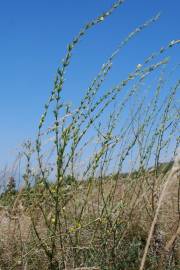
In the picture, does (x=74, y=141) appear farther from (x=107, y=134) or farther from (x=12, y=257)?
(x=12, y=257)

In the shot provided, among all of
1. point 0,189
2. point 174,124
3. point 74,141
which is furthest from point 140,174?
point 0,189

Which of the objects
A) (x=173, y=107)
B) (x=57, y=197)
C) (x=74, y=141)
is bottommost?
(x=57, y=197)

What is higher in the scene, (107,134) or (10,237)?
(107,134)

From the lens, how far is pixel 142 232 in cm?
415

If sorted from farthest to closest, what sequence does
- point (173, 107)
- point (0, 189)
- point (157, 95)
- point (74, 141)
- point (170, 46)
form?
1. point (0, 189)
2. point (157, 95)
3. point (173, 107)
4. point (74, 141)
5. point (170, 46)

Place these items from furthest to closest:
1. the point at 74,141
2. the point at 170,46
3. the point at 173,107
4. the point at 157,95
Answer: the point at 157,95
the point at 173,107
the point at 74,141
the point at 170,46

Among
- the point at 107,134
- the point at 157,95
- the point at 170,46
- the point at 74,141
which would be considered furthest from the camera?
the point at 157,95

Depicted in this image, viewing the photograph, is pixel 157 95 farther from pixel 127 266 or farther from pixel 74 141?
pixel 127 266

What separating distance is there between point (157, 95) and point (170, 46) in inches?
38.7

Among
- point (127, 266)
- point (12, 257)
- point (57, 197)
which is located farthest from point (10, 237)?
point (57, 197)

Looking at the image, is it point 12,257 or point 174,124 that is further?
point 12,257

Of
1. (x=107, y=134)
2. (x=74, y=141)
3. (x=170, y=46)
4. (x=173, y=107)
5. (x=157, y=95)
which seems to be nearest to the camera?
(x=170, y=46)

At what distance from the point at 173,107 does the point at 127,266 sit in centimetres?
115

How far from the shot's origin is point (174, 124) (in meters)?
3.23
